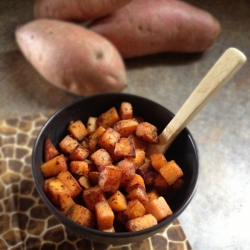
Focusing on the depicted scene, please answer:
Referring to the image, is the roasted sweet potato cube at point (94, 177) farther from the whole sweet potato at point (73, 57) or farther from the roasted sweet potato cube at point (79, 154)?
the whole sweet potato at point (73, 57)

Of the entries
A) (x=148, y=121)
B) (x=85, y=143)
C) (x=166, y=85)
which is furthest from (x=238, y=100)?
(x=85, y=143)

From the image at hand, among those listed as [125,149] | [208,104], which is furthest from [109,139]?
[208,104]

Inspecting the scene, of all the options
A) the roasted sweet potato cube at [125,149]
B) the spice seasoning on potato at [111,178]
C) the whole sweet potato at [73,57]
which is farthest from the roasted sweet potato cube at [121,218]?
the whole sweet potato at [73,57]

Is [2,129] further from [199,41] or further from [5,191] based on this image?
[199,41]

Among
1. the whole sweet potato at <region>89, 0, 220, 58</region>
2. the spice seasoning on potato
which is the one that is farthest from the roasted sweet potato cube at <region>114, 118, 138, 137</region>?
the whole sweet potato at <region>89, 0, 220, 58</region>

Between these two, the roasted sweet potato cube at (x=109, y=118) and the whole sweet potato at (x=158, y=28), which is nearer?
the roasted sweet potato cube at (x=109, y=118)

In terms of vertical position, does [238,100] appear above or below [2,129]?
above

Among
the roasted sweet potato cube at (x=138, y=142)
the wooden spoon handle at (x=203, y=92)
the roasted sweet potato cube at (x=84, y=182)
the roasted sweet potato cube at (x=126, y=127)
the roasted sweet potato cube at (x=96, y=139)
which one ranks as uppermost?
the wooden spoon handle at (x=203, y=92)
